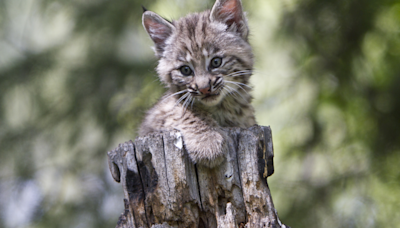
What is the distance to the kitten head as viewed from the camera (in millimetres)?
3281

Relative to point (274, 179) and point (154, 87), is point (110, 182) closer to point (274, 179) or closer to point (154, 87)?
point (154, 87)

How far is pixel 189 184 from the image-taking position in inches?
106

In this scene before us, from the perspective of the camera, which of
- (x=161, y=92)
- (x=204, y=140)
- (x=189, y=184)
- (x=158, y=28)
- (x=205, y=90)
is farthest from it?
(x=161, y=92)

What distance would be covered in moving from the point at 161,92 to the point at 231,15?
151 cm

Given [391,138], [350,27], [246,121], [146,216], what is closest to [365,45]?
[350,27]

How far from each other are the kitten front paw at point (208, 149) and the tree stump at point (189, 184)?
0.17 ft

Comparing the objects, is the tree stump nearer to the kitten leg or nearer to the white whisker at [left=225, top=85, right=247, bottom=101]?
the kitten leg

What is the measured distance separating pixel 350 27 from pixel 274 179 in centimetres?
211

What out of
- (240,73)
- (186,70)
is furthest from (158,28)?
(240,73)

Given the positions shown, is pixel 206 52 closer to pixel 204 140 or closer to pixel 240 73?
pixel 240 73

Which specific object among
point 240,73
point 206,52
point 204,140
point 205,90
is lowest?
point 204,140

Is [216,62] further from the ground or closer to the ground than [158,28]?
closer to the ground

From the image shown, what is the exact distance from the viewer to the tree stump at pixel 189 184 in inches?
104

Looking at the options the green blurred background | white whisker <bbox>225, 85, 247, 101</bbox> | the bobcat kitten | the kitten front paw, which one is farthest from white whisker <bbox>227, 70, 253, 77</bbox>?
the green blurred background
